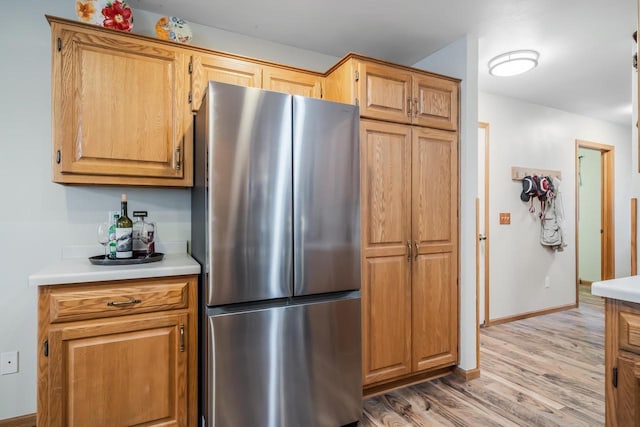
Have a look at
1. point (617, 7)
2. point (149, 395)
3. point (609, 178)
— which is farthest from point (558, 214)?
point (149, 395)

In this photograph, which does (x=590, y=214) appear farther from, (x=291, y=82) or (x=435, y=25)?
(x=291, y=82)

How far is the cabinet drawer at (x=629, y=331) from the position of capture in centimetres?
116

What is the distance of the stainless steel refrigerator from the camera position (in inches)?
60.9

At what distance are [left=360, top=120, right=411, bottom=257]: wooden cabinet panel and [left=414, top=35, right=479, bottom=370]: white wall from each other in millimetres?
500

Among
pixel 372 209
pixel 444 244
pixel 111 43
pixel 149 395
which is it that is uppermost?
pixel 111 43

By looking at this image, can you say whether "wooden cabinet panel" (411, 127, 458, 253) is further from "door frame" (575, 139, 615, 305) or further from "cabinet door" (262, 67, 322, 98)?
"door frame" (575, 139, 615, 305)

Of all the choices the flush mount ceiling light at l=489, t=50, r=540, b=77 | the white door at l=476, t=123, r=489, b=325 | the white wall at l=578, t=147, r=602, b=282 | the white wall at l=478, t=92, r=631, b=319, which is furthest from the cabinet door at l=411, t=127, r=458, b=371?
the white wall at l=578, t=147, r=602, b=282

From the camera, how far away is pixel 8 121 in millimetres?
1829

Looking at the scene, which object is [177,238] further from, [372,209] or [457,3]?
[457,3]

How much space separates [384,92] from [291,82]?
0.63 m

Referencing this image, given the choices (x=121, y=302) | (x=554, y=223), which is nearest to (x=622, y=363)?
(x=121, y=302)

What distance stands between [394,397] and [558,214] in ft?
10.1

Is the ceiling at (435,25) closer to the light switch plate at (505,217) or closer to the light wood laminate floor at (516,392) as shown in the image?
the light switch plate at (505,217)

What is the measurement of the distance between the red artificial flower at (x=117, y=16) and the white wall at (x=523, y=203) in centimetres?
324
